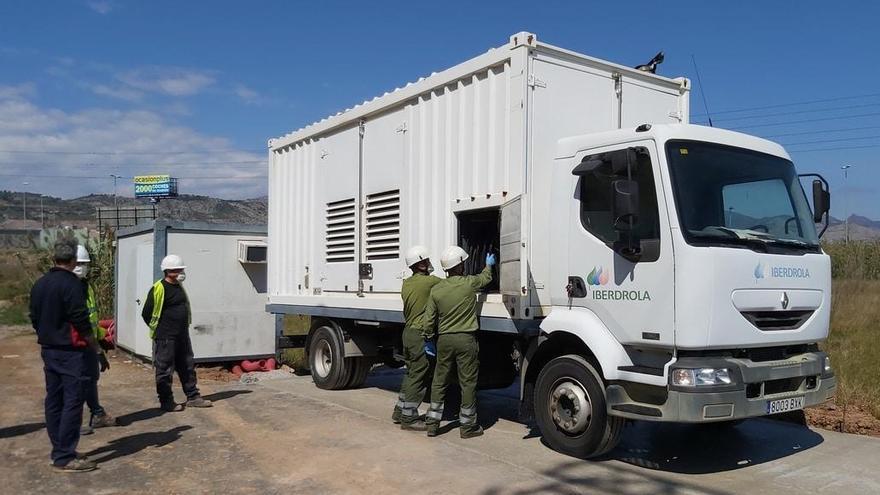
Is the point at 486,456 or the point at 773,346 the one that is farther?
the point at 486,456

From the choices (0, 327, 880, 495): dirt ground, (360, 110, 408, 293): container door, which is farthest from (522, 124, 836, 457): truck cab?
(360, 110, 408, 293): container door

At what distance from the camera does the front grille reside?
5.48 meters

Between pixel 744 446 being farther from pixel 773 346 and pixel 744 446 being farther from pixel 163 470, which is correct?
pixel 163 470

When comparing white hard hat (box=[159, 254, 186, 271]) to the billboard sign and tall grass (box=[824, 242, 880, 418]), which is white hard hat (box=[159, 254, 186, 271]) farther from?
the billboard sign

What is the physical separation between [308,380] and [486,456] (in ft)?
16.8

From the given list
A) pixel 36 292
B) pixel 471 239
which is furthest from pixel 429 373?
pixel 36 292

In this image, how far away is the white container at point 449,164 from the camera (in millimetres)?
6355

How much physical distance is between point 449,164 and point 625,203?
233cm

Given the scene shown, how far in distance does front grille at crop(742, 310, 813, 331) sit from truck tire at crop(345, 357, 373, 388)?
5.27 meters

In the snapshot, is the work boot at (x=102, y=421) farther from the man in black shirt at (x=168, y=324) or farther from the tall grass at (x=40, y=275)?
the tall grass at (x=40, y=275)

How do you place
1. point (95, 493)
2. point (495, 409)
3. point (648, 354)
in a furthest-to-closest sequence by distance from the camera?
1. point (495, 409)
2. point (648, 354)
3. point (95, 493)

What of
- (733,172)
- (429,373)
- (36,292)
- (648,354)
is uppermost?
(733,172)

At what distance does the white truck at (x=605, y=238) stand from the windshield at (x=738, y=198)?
0.02 metres

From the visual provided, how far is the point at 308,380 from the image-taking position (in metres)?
10.8
